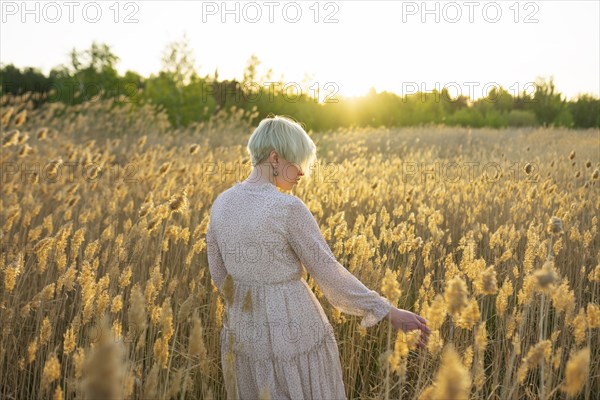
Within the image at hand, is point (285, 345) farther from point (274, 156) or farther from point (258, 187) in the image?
point (274, 156)

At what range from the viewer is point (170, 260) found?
3551mm

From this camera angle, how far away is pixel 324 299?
9.56 ft

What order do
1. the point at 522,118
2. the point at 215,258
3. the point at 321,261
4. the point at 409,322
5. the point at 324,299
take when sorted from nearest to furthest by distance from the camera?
the point at 409,322
the point at 321,261
the point at 215,258
the point at 324,299
the point at 522,118

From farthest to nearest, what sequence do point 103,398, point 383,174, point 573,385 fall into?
point 383,174, point 573,385, point 103,398

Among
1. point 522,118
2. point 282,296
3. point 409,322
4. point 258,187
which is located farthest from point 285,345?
point 522,118

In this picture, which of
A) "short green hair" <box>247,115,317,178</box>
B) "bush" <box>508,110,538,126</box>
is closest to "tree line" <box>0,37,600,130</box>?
"bush" <box>508,110,538,126</box>

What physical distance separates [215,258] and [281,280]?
0.38 meters

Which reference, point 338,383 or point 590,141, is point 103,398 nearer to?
point 338,383

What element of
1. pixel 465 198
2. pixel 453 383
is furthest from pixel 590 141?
pixel 453 383

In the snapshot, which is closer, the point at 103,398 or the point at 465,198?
the point at 103,398

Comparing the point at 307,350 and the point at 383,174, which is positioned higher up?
the point at 383,174

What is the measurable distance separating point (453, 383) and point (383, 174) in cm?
616

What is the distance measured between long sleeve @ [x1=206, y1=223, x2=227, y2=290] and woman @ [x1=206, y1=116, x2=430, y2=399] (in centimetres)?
11

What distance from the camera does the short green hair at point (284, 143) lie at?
209 cm
